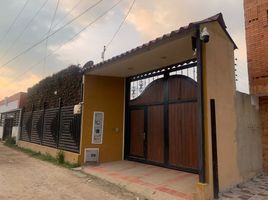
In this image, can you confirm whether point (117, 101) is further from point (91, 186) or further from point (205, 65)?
point (205, 65)

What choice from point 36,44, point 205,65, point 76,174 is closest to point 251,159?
point 205,65

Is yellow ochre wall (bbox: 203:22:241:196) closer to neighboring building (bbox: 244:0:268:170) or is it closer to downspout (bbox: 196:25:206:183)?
downspout (bbox: 196:25:206:183)

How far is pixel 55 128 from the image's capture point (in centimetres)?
1168

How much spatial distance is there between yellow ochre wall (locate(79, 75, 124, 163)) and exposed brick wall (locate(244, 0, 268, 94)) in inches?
205

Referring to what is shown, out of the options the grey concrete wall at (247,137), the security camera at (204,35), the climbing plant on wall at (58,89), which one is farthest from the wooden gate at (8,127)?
the security camera at (204,35)

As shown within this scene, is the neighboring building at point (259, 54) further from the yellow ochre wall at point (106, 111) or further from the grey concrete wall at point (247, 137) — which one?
the yellow ochre wall at point (106, 111)

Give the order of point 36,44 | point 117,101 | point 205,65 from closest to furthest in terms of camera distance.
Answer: point 205,65
point 117,101
point 36,44

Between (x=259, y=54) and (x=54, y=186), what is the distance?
27.3 feet

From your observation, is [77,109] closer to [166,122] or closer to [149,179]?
Result: [166,122]

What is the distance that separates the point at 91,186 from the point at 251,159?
517 cm

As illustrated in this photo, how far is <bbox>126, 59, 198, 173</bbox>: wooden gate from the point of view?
7.39 m

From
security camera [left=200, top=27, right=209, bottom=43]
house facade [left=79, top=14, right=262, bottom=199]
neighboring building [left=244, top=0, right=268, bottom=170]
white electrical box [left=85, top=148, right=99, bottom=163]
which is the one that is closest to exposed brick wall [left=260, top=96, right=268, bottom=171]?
neighboring building [left=244, top=0, right=268, bottom=170]

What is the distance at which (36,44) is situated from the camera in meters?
13.9

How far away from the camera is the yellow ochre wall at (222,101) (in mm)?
5469
